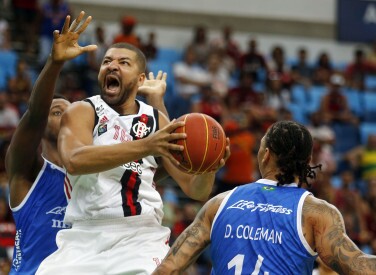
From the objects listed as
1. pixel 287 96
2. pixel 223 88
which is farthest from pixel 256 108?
pixel 287 96

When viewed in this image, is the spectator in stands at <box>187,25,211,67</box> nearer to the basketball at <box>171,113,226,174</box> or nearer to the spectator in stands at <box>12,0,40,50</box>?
the spectator in stands at <box>12,0,40,50</box>

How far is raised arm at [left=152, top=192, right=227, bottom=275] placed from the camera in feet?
18.0

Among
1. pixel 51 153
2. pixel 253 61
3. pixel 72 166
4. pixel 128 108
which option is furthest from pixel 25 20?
pixel 72 166

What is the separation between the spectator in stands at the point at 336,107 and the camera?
60.3 ft

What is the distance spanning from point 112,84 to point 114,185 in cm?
74

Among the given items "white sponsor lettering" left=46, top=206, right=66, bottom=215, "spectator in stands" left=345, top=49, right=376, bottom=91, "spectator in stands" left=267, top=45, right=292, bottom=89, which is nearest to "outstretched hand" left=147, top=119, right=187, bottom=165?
"white sponsor lettering" left=46, top=206, right=66, bottom=215

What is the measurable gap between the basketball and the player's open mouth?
797 millimetres

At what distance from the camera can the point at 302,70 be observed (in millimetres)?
20656

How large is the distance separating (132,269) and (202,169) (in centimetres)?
81

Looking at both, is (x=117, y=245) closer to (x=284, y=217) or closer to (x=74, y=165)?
(x=74, y=165)

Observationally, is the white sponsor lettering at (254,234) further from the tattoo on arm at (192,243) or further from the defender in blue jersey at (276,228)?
the tattoo on arm at (192,243)

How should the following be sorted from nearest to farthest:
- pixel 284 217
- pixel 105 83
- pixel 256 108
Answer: pixel 284 217 < pixel 105 83 < pixel 256 108

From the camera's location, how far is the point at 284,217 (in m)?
5.29

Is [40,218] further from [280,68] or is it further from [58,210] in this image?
[280,68]
